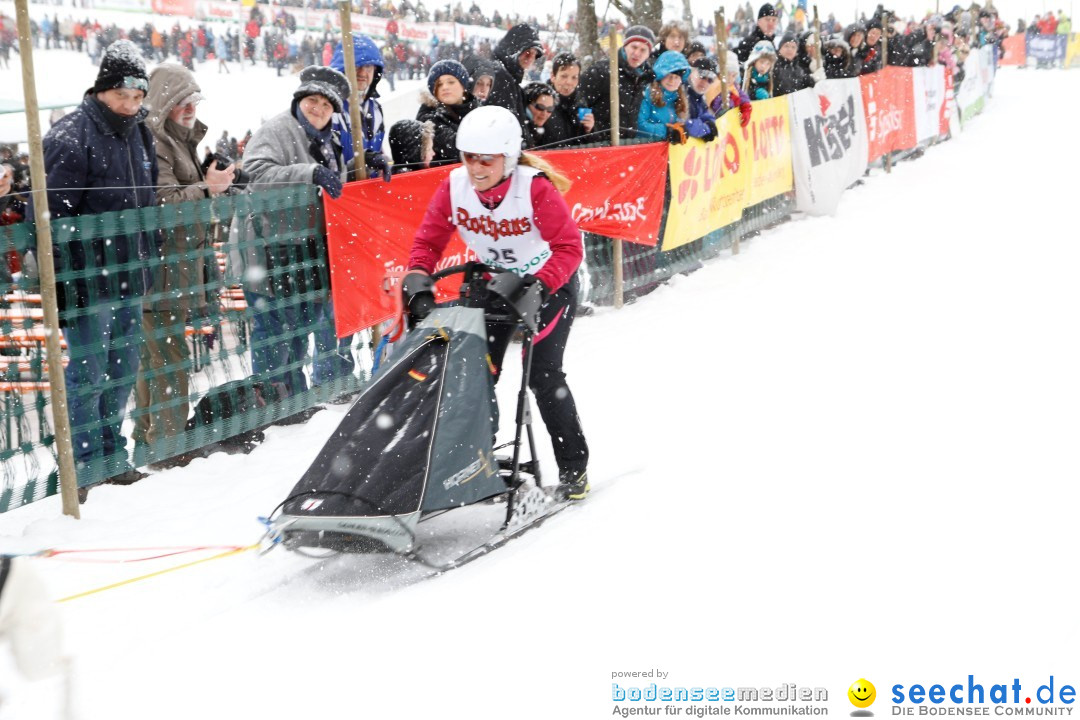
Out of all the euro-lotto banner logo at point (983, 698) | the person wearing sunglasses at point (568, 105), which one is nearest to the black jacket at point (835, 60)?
the person wearing sunglasses at point (568, 105)

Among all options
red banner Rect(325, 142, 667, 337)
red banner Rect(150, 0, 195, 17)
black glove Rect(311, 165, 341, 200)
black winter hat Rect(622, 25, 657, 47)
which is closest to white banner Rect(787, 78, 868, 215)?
black winter hat Rect(622, 25, 657, 47)

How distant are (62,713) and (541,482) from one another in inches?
89.2

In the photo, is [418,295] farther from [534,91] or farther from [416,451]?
[534,91]

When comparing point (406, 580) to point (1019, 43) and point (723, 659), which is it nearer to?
point (723, 659)

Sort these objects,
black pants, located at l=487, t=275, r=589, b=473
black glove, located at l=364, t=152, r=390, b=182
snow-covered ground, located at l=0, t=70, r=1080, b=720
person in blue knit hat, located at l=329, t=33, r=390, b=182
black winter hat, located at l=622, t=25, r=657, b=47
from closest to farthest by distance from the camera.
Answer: snow-covered ground, located at l=0, t=70, r=1080, b=720, black pants, located at l=487, t=275, r=589, b=473, black glove, located at l=364, t=152, r=390, b=182, person in blue knit hat, located at l=329, t=33, r=390, b=182, black winter hat, located at l=622, t=25, r=657, b=47

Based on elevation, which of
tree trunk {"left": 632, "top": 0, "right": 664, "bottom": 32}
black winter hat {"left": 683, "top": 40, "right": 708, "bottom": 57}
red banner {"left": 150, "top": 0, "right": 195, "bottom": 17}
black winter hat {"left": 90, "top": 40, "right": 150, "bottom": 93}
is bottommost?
black winter hat {"left": 90, "top": 40, "right": 150, "bottom": 93}

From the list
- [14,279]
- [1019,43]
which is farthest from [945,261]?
[1019,43]

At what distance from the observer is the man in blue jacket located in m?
4.67

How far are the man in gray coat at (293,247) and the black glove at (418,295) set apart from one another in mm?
1526

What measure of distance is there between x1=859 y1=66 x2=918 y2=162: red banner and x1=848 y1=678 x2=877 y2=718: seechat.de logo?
12.6 m

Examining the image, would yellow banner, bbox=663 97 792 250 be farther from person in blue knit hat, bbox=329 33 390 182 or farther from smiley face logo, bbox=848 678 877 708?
smiley face logo, bbox=848 678 877 708

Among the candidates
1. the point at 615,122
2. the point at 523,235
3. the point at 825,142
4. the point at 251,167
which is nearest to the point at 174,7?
the point at 825,142

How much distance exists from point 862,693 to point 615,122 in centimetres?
616

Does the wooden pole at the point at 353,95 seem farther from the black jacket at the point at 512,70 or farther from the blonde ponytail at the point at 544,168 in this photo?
the blonde ponytail at the point at 544,168
